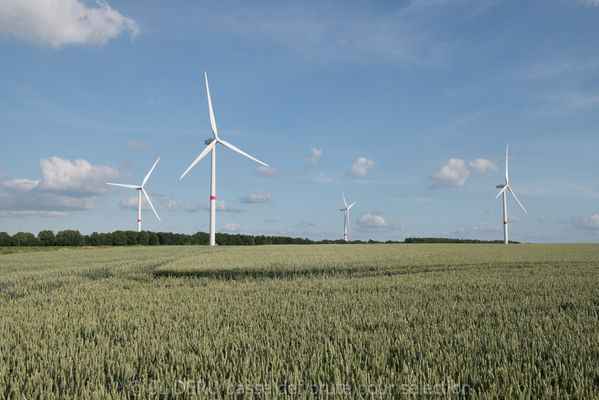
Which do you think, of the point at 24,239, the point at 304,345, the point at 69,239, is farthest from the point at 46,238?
the point at 304,345

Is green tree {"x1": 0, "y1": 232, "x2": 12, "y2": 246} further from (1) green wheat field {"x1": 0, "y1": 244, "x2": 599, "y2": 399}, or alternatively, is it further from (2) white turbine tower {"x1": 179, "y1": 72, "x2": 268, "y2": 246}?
(1) green wheat field {"x1": 0, "y1": 244, "x2": 599, "y2": 399}

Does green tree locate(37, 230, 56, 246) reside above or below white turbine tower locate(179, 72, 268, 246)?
below

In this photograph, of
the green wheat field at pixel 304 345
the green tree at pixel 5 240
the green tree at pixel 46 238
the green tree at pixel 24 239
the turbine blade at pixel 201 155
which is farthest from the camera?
the green tree at pixel 46 238

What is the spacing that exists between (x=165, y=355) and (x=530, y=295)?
935cm

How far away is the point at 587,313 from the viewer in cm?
943

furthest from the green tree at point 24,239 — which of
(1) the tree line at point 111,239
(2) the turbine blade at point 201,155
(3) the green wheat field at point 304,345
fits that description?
(3) the green wheat field at point 304,345

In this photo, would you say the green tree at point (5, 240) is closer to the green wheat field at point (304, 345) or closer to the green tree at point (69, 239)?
the green tree at point (69, 239)

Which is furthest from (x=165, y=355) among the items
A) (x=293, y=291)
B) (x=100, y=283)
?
(x=100, y=283)

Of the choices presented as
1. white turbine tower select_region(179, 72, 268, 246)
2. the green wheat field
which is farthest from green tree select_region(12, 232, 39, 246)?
the green wheat field

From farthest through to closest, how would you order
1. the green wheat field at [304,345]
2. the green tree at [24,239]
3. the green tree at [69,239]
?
the green tree at [69,239] → the green tree at [24,239] → the green wheat field at [304,345]

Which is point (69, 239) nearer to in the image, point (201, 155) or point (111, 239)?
point (111, 239)

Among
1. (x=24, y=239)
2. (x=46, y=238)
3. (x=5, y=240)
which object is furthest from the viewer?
(x=46, y=238)

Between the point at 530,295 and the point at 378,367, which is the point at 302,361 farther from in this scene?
the point at 530,295

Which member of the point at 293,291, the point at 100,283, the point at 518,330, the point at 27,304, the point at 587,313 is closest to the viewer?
the point at 518,330
